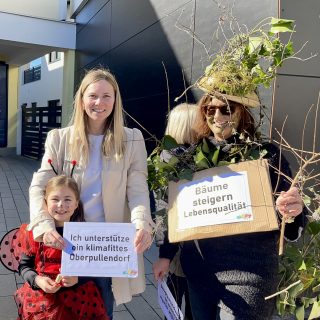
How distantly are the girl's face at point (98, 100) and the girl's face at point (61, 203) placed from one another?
1.27ft

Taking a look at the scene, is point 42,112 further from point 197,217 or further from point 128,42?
point 197,217

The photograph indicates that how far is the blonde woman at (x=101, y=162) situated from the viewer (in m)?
2.08

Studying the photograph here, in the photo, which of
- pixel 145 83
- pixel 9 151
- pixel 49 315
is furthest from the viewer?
pixel 9 151

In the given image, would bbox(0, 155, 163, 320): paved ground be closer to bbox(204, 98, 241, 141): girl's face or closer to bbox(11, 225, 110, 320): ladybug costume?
bbox(11, 225, 110, 320): ladybug costume

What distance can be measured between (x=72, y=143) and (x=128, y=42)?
221 inches

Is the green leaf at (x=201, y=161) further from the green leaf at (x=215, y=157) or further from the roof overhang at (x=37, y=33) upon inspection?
the roof overhang at (x=37, y=33)

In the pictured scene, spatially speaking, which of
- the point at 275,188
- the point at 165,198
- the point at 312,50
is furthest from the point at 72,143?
the point at 312,50

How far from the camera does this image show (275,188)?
181 cm

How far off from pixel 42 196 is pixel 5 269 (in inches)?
98.5

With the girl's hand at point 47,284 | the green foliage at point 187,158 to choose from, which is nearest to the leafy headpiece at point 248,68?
the green foliage at point 187,158

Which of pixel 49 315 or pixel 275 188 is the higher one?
pixel 275 188

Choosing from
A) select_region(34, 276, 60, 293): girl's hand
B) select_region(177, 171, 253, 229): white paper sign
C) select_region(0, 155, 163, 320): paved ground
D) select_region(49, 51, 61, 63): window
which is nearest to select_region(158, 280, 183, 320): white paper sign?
select_region(177, 171, 253, 229): white paper sign

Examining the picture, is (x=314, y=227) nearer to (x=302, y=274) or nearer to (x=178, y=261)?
(x=302, y=274)

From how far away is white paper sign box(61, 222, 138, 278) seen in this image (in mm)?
1943
